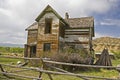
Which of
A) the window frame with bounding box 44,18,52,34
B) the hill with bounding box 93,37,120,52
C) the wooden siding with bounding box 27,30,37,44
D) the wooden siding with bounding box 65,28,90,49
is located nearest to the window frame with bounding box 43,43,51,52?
the window frame with bounding box 44,18,52,34

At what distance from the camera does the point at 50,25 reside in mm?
26625

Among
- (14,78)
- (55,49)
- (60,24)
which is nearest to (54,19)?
(60,24)

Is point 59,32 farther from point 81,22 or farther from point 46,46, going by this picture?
point 81,22

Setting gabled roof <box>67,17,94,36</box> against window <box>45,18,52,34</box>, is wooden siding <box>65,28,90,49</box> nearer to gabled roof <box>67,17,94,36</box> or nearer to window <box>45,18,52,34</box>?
gabled roof <box>67,17,94,36</box>

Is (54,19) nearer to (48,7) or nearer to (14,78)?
(48,7)

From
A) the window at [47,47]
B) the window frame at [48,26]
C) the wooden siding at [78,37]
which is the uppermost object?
the window frame at [48,26]

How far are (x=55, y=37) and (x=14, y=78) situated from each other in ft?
43.7

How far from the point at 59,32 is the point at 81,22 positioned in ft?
11.3

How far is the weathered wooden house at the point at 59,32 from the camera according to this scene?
2555 centimetres

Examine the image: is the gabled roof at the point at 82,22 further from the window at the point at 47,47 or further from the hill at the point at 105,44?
the hill at the point at 105,44

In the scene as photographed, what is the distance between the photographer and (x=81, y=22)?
27.3 metres

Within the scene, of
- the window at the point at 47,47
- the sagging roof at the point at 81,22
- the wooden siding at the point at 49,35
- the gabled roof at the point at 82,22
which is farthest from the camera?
the sagging roof at the point at 81,22

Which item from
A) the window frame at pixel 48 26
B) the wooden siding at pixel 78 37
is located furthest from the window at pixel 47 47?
the wooden siding at pixel 78 37

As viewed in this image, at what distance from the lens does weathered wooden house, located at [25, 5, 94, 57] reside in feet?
83.8
